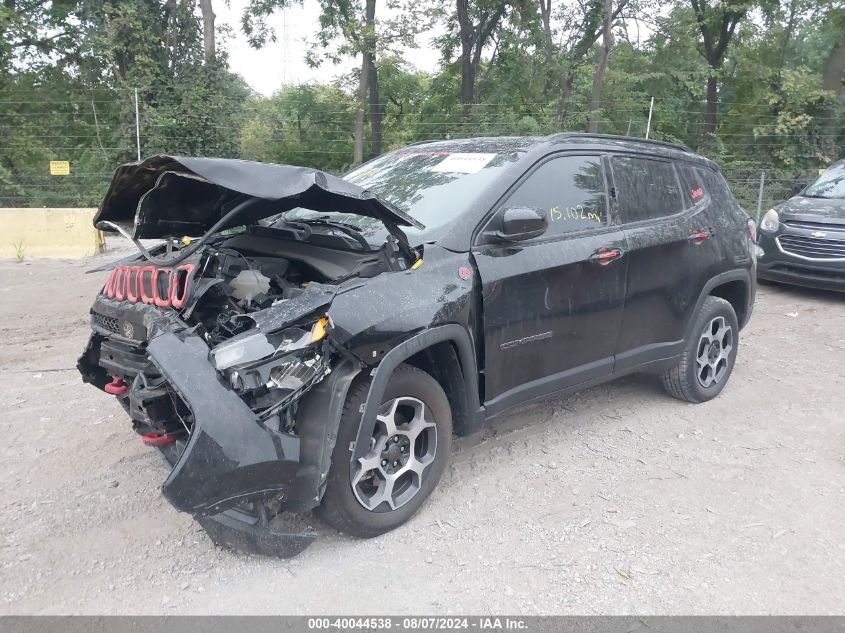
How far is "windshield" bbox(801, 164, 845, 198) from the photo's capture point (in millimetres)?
8992

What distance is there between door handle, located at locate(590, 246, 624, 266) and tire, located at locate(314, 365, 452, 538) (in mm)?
1367

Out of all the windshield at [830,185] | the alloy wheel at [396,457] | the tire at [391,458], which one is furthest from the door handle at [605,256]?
the windshield at [830,185]

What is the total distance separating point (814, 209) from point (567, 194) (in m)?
6.47

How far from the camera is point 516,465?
3.93m

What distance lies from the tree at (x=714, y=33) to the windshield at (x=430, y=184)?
1650cm

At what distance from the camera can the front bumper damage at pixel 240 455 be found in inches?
98.5

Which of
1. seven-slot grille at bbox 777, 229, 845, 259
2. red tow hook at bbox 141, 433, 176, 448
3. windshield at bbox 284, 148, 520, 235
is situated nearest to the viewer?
red tow hook at bbox 141, 433, 176, 448

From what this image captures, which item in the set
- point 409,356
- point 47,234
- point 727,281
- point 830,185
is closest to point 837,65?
point 830,185

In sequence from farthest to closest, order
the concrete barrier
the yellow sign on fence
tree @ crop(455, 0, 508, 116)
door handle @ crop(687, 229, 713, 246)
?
1. tree @ crop(455, 0, 508, 116)
2. the yellow sign on fence
3. the concrete barrier
4. door handle @ crop(687, 229, 713, 246)

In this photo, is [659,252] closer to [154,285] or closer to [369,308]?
[369,308]

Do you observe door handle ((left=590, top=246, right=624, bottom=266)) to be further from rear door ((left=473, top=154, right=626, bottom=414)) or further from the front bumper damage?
the front bumper damage

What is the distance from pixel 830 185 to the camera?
9.18m

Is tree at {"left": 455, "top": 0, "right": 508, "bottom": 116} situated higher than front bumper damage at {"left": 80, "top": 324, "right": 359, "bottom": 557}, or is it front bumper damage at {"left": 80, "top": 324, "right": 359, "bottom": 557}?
tree at {"left": 455, "top": 0, "right": 508, "bottom": 116}

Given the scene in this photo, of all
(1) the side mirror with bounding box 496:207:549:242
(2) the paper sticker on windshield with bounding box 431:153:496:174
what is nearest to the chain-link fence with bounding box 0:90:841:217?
(2) the paper sticker on windshield with bounding box 431:153:496:174
